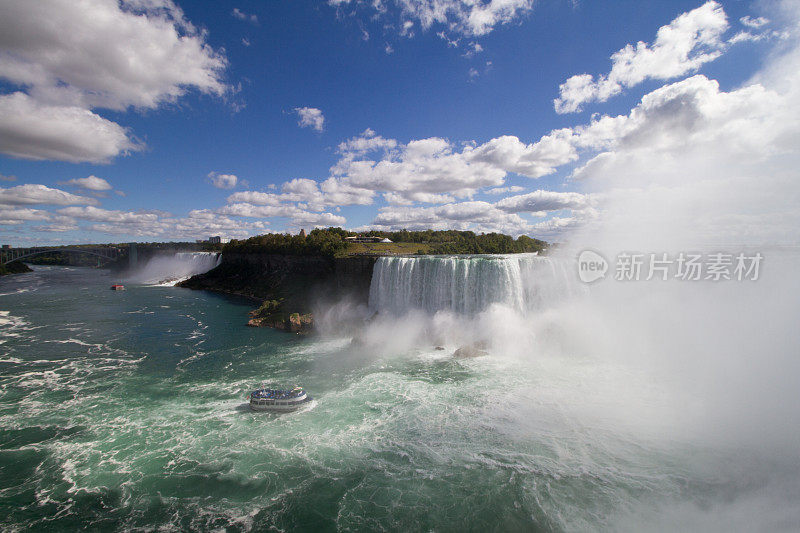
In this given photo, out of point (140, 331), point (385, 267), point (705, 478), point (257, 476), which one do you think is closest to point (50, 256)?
point (140, 331)

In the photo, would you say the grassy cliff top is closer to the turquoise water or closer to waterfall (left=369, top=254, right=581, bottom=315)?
waterfall (left=369, top=254, right=581, bottom=315)

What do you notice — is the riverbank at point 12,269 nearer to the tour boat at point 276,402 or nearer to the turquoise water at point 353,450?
the turquoise water at point 353,450

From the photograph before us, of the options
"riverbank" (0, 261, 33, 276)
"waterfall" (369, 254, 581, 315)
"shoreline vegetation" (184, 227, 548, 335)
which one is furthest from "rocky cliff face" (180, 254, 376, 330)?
"riverbank" (0, 261, 33, 276)

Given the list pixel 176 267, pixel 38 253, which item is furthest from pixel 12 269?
pixel 176 267

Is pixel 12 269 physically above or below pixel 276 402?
above

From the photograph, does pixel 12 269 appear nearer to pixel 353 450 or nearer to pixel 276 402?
pixel 276 402

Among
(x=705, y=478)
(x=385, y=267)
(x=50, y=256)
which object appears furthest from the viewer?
(x=50, y=256)

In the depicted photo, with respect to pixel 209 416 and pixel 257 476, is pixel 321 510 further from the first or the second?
pixel 209 416
